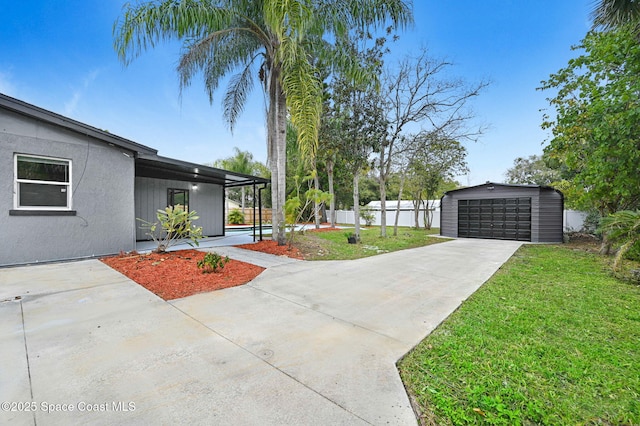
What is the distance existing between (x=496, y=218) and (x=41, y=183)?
16.2 meters

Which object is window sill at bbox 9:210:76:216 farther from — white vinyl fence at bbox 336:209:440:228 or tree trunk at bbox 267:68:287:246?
white vinyl fence at bbox 336:209:440:228

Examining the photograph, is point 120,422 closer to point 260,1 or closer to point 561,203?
point 260,1

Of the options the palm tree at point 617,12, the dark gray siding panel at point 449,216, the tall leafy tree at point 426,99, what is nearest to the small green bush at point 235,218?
the tall leafy tree at point 426,99

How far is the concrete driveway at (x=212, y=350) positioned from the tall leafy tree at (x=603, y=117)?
5.92 metres

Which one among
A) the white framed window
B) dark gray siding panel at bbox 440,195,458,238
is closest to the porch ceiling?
the white framed window

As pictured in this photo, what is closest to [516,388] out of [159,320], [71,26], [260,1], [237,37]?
[159,320]

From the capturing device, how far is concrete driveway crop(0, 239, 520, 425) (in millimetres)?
1703

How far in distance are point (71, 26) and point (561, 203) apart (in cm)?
2012

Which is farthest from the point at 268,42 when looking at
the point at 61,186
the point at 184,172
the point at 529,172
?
the point at 529,172

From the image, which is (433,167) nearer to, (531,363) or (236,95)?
(236,95)

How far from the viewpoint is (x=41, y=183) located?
592 centimetres

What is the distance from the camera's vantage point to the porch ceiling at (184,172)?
7.48 m

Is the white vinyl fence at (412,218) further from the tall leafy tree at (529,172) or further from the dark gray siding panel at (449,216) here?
the tall leafy tree at (529,172)

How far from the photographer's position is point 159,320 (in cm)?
304
